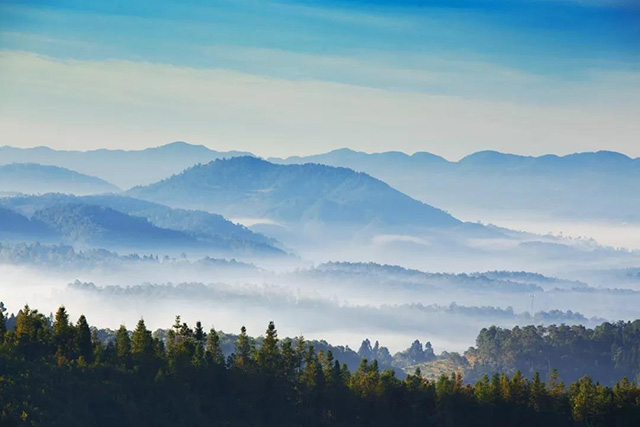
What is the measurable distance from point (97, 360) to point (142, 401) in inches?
217

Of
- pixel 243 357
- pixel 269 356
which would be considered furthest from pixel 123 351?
pixel 269 356

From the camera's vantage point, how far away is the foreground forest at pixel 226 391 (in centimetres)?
8569

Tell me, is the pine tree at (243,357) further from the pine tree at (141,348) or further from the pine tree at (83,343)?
the pine tree at (83,343)

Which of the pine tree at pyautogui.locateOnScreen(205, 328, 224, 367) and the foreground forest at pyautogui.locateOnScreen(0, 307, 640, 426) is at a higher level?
the pine tree at pyautogui.locateOnScreen(205, 328, 224, 367)

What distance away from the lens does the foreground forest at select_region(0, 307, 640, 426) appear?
281 ft

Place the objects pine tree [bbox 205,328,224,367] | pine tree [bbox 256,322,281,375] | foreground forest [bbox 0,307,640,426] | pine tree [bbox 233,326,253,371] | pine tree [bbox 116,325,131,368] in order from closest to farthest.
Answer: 1. foreground forest [bbox 0,307,640,426]
2. pine tree [bbox 116,325,131,368]
3. pine tree [bbox 205,328,224,367]
4. pine tree [bbox 233,326,253,371]
5. pine tree [bbox 256,322,281,375]

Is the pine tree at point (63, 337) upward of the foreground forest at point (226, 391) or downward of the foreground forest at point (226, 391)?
upward

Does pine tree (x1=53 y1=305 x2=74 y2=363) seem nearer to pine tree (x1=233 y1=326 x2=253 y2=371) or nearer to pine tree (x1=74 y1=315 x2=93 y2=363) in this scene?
pine tree (x1=74 y1=315 x2=93 y2=363)

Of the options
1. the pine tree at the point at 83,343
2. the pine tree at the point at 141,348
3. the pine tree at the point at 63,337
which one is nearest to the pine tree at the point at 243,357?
the pine tree at the point at 141,348

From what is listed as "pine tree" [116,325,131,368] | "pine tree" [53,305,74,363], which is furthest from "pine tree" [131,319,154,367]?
"pine tree" [53,305,74,363]

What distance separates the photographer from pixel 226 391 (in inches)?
3834

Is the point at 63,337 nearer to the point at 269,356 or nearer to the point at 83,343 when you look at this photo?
the point at 83,343

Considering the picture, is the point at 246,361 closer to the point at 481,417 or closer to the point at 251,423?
the point at 251,423

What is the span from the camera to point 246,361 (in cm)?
9950
